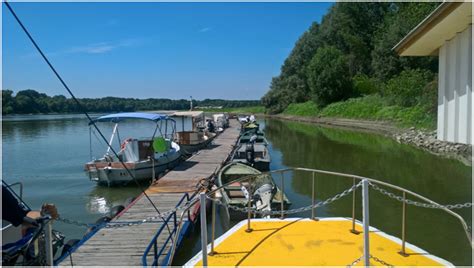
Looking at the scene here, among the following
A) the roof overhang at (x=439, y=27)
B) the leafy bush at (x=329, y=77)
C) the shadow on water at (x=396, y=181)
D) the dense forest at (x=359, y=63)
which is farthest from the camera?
the leafy bush at (x=329, y=77)

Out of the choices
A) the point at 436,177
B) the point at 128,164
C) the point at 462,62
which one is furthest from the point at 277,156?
the point at 462,62

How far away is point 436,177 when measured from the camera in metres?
18.4

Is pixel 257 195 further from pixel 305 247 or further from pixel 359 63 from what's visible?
pixel 359 63

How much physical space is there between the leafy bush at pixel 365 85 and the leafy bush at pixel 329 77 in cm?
140

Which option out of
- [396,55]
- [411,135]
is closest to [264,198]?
[411,135]

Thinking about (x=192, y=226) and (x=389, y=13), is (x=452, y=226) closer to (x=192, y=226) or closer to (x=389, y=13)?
(x=192, y=226)

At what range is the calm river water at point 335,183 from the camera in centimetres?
1091

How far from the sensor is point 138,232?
929 cm

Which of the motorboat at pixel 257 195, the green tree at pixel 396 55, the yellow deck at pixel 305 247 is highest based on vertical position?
the green tree at pixel 396 55

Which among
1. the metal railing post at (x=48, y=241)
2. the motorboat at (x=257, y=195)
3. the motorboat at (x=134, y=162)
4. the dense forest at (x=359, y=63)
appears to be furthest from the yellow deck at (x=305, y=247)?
the dense forest at (x=359, y=63)

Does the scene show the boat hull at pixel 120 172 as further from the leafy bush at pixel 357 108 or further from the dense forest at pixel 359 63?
the leafy bush at pixel 357 108

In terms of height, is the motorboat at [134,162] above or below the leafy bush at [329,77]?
below

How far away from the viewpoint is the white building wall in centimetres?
563

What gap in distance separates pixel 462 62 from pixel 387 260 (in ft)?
10.8
